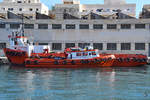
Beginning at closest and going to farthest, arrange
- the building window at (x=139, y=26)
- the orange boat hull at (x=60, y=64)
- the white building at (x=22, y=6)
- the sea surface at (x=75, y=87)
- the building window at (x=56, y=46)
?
the sea surface at (x=75, y=87) → the orange boat hull at (x=60, y=64) → the building window at (x=139, y=26) → the building window at (x=56, y=46) → the white building at (x=22, y=6)

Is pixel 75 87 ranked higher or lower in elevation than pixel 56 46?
lower

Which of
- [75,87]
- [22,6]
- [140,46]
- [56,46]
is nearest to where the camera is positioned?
[75,87]

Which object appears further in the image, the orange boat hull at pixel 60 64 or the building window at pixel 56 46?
the building window at pixel 56 46

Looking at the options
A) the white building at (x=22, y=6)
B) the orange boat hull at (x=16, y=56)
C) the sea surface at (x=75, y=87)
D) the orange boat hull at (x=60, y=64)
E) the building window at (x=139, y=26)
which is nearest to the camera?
the sea surface at (x=75, y=87)

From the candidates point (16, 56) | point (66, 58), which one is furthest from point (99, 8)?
point (16, 56)

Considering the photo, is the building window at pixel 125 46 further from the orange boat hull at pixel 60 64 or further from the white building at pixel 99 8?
the white building at pixel 99 8

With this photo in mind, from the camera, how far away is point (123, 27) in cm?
4900

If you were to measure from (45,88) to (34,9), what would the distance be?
4436cm

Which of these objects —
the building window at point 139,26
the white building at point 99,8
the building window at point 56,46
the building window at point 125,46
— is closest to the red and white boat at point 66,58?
the building window at point 125,46

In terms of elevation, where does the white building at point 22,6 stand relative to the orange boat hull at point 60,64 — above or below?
above

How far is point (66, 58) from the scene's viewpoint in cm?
4088

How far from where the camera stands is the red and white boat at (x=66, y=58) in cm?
4031

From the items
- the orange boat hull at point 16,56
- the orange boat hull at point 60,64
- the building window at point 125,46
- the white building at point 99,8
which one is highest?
the white building at point 99,8

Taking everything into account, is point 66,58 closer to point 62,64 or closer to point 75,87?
point 62,64
